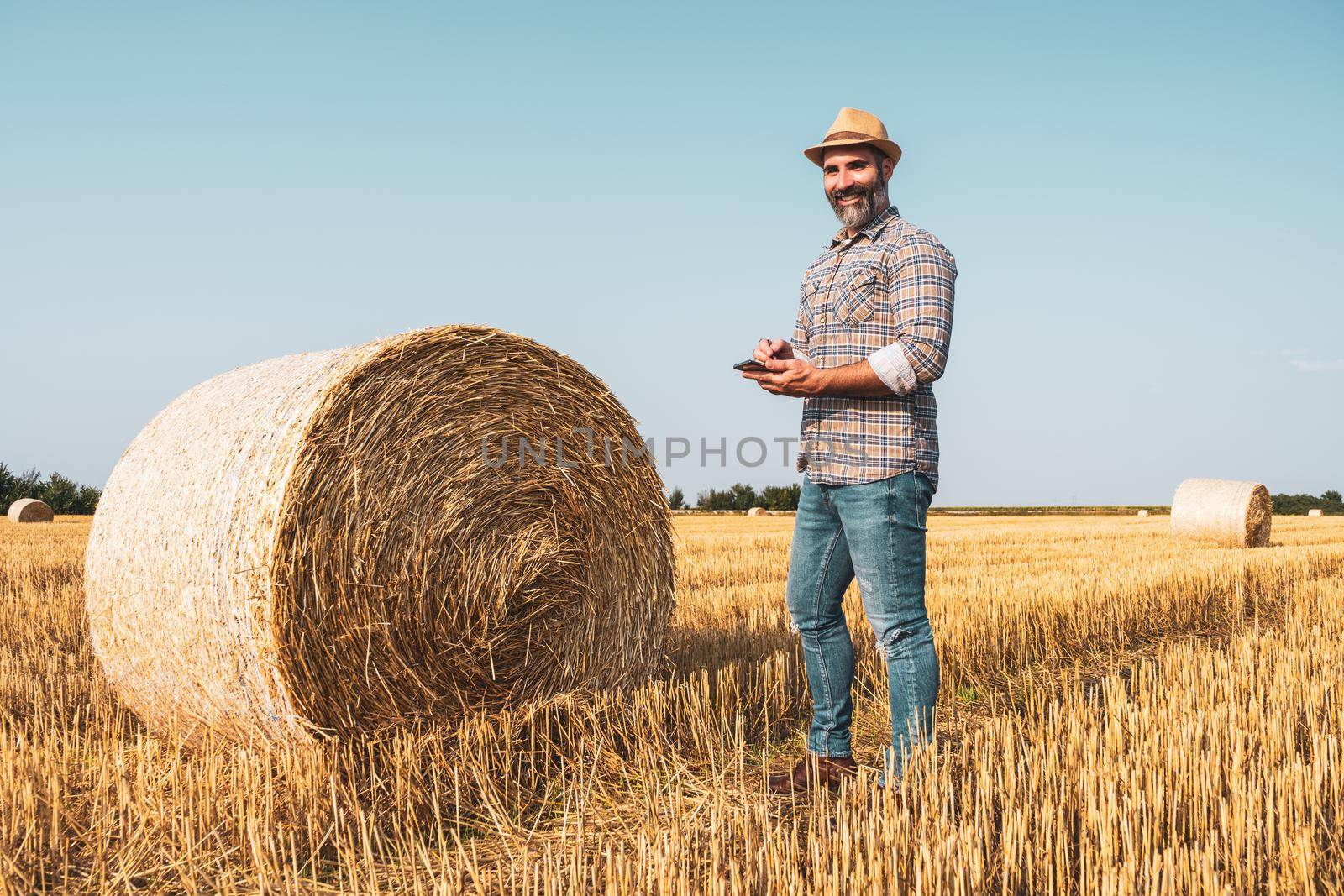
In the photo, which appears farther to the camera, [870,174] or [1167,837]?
[870,174]

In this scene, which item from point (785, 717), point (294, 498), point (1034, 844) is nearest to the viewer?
point (1034, 844)

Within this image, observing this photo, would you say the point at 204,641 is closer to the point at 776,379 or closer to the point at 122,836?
the point at 122,836

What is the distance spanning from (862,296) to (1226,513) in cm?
1512

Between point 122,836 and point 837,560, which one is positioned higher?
point 837,560

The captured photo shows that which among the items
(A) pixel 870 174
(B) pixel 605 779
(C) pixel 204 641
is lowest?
(B) pixel 605 779

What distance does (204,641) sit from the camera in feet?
12.6

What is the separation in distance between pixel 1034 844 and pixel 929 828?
288mm

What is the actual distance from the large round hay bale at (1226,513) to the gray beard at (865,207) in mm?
14796

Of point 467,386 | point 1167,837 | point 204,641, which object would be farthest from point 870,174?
point 204,641

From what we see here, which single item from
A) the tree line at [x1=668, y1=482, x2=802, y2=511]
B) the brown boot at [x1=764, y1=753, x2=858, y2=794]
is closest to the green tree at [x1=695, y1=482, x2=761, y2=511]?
the tree line at [x1=668, y1=482, x2=802, y2=511]

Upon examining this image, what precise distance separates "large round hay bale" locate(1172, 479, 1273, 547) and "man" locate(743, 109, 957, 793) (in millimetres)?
14685

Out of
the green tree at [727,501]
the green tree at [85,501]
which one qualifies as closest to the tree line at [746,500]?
the green tree at [727,501]

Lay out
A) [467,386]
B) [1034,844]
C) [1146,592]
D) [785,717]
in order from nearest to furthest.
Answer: [1034,844] < [467,386] < [785,717] < [1146,592]

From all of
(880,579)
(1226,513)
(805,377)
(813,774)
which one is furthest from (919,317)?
(1226,513)
